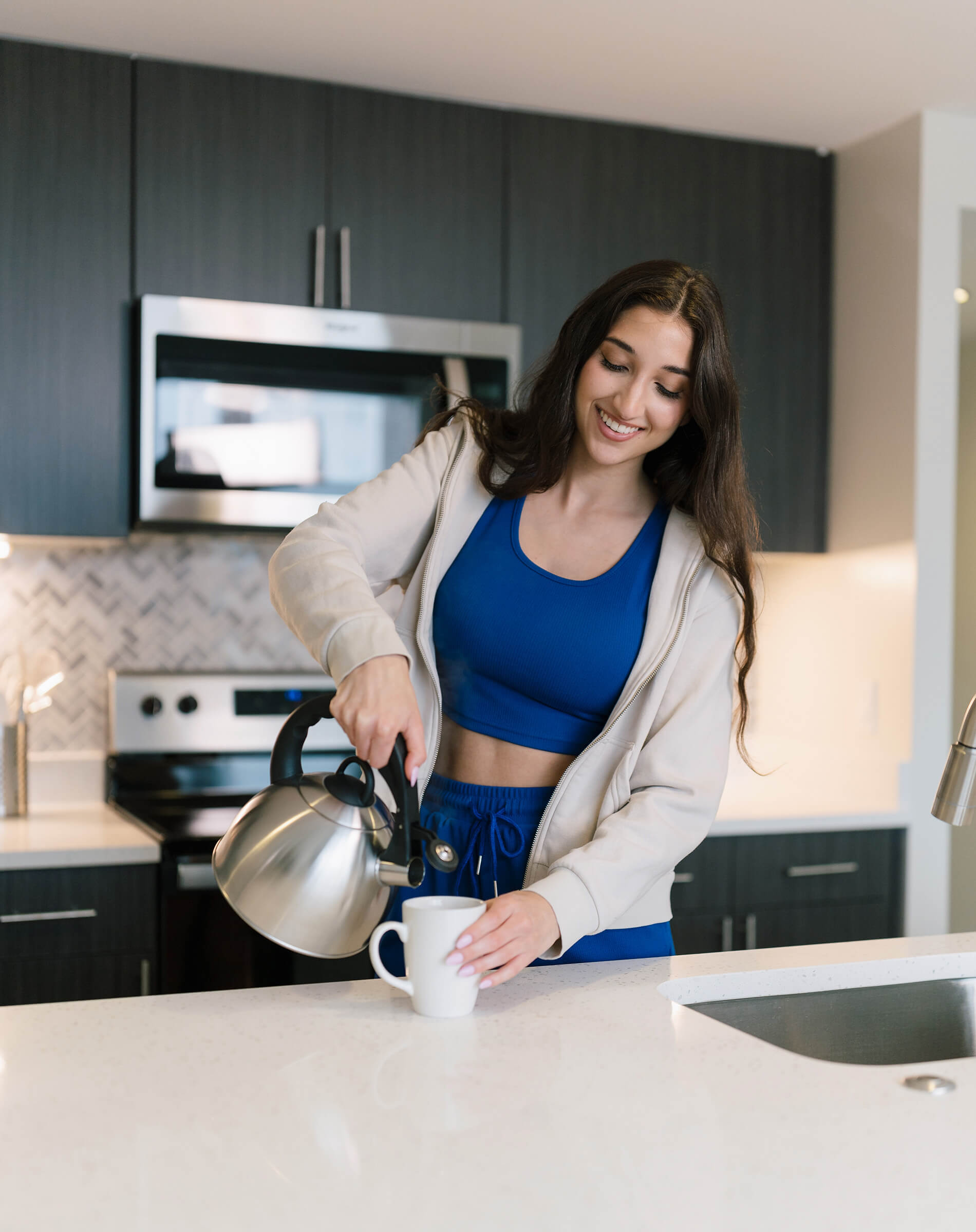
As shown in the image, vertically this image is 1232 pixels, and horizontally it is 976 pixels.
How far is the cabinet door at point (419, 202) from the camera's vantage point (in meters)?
2.50

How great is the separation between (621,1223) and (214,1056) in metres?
0.36

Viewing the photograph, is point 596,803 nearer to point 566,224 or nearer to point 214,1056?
point 214,1056

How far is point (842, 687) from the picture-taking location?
9.41 feet

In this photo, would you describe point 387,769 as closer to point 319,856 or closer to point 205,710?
point 319,856

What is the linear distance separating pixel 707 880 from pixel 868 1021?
1290 mm

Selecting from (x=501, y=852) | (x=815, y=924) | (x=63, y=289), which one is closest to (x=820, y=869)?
(x=815, y=924)

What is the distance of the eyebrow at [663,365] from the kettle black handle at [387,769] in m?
0.55

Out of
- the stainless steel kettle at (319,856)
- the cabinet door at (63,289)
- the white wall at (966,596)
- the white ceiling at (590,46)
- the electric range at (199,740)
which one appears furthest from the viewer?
the white wall at (966,596)

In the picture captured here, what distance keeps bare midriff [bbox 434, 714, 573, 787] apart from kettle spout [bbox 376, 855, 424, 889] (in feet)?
1.27

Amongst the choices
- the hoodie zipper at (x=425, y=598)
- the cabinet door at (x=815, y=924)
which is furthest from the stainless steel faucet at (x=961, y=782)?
the cabinet door at (x=815, y=924)

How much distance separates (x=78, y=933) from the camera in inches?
80.1

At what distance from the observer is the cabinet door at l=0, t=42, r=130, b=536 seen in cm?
228

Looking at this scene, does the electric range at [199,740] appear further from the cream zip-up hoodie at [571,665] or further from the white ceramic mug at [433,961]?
the white ceramic mug at [433,961]

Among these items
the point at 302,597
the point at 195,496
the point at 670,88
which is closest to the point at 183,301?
the point at 195,496
